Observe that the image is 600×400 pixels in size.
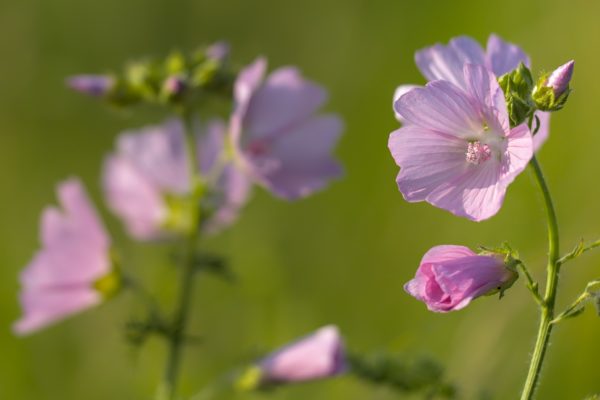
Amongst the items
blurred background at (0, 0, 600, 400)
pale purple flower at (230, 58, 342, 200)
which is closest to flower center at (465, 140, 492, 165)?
blurred background at (0, 0, 600, 400)

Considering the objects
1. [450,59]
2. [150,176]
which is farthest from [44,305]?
[450,59]

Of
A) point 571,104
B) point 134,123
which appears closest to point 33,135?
point 134,123

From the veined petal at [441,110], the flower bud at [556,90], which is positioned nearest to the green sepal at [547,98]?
the flower bud at [556,90]

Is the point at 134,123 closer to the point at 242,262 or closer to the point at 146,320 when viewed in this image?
the point at 242,262

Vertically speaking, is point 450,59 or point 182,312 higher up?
A: point 182,312

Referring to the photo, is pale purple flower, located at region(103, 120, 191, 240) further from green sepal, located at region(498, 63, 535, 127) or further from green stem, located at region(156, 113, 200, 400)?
green sepal, located at region(498, 63, 535, 127)

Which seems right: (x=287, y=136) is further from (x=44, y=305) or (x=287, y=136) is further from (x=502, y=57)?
(x=502, y=57)
